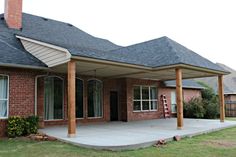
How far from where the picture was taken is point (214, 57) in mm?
68438

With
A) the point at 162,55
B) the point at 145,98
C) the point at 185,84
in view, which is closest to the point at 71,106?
the point at 162,55

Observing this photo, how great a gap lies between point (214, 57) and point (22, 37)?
61756 millimetres

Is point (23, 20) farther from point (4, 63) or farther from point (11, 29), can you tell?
point (4, 63)

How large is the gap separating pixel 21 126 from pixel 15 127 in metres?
0.27

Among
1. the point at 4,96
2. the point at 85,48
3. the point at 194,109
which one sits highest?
the point at 85,48

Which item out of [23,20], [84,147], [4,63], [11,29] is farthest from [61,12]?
[84,147]

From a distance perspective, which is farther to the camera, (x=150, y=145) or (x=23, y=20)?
(x=23, y=20)

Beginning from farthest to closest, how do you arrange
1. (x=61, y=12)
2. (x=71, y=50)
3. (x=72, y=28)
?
(x=61, y=12), (x=72, y=28), (x=71, y=50)

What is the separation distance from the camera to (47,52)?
12.3 meters

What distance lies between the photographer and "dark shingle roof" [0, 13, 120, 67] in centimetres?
1238

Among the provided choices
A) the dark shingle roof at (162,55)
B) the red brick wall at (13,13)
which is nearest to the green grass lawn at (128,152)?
the dark shingle roof at (162,55)

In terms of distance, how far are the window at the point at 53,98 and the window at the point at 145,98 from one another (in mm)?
5960

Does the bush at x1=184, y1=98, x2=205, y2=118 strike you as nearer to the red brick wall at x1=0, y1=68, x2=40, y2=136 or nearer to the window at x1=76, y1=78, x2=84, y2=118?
the window at x1=76, y1=78, x2=84, y2=118

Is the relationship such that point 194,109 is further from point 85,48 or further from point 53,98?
point 85,48
